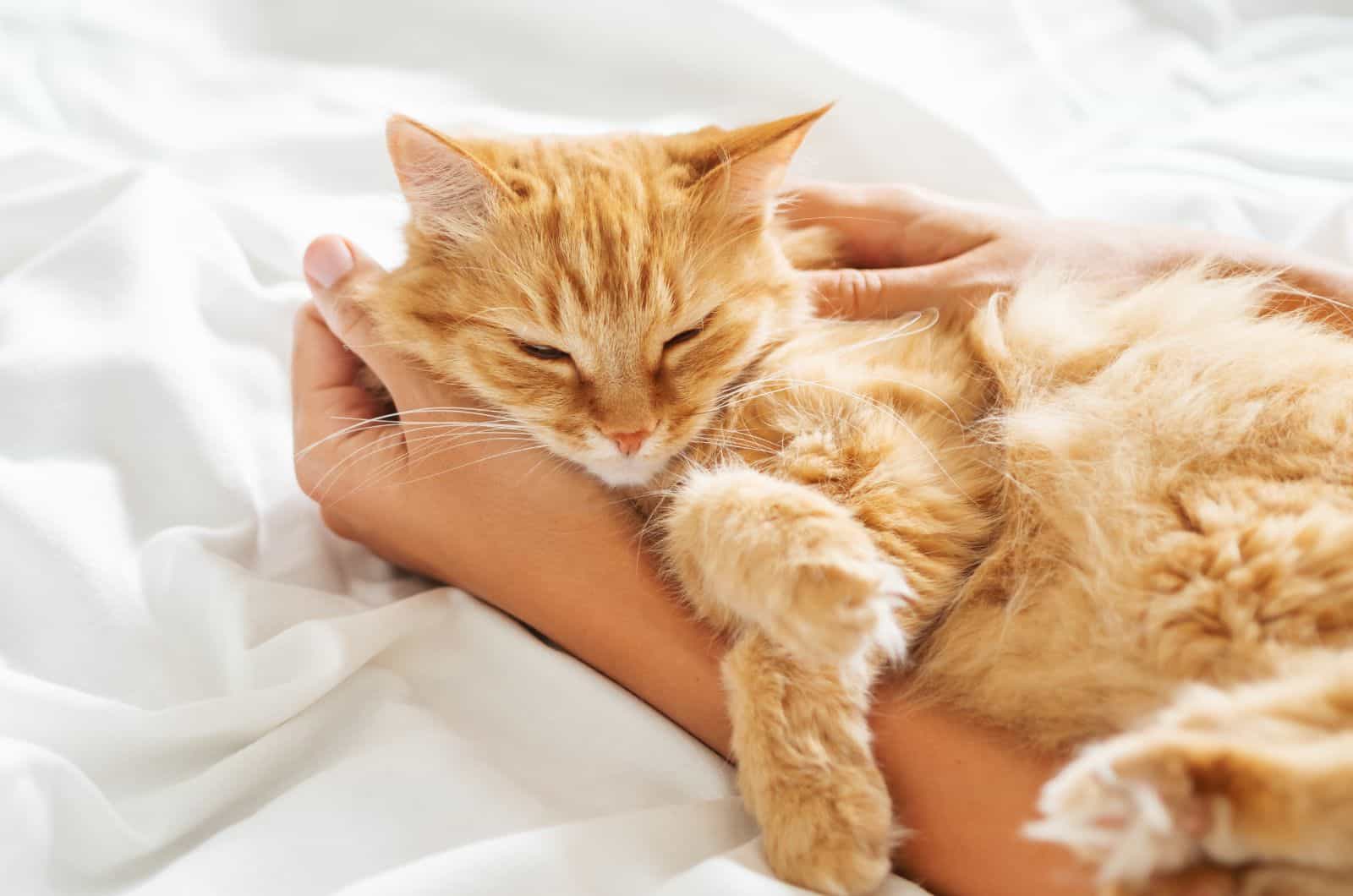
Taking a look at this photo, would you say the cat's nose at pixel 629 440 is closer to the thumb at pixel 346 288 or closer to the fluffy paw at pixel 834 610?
the fluffy paw at pixel 834 610

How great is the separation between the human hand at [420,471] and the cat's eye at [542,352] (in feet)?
0.36

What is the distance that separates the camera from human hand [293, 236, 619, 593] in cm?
143

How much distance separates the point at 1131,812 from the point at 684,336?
2.79 ft

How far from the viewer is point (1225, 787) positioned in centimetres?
80

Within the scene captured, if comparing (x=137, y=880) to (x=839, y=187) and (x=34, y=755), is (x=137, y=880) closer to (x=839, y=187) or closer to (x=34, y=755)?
(x=34, y=755)

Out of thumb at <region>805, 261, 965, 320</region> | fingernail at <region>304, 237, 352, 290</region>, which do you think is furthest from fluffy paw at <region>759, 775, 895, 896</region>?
fingernail at <region>304, 237, 352, 290</region>

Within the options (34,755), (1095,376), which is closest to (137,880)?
(34,755)

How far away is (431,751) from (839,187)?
1.29 m

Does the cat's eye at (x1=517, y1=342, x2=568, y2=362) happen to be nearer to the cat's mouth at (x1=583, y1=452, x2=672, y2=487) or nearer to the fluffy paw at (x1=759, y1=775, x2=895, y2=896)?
the cat's mouth at (x1=583, y1=452, x2=672, y2=487)

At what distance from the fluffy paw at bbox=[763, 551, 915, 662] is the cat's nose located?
0.35 metres

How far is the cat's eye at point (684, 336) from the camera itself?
54.8 inches

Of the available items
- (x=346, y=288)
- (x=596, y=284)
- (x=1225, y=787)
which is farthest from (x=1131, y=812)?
(x=346, y=288)

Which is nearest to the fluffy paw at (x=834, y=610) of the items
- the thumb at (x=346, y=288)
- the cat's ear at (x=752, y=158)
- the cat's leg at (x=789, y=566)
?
the cat's leg at (x=789, y=566)

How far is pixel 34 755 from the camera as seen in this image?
1.11 m
